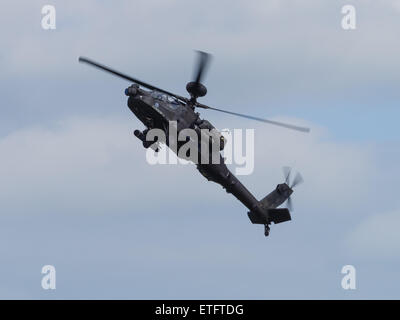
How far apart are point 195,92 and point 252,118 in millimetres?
4090

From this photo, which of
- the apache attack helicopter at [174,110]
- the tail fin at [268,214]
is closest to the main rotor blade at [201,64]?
the apache attack helicopter at [174,110]

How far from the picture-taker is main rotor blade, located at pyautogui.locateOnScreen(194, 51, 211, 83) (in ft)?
216

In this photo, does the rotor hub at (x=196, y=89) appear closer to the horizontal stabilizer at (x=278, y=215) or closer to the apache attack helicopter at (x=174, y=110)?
the apache attack helicopter at (x=174, y=110)

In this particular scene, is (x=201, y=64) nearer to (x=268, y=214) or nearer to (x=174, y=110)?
(x=174, y=110)

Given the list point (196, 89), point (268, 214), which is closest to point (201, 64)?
point (196, 89)

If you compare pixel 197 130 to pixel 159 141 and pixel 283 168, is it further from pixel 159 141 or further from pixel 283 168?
pixel 283 168

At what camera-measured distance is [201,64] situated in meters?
66.4

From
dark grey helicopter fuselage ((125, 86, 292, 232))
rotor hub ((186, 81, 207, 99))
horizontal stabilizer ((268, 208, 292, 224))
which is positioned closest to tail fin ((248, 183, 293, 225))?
horizontal stabilizer ((268, 208, 292, 224))

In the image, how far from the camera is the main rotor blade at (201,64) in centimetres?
6569

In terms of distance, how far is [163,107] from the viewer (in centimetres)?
→ 6788

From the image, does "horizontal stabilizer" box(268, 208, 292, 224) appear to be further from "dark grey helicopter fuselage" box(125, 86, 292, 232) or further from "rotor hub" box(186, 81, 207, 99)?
"rotor hub" box(186, 81, 207, 99)

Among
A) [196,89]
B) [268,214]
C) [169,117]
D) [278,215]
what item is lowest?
[278,215]
